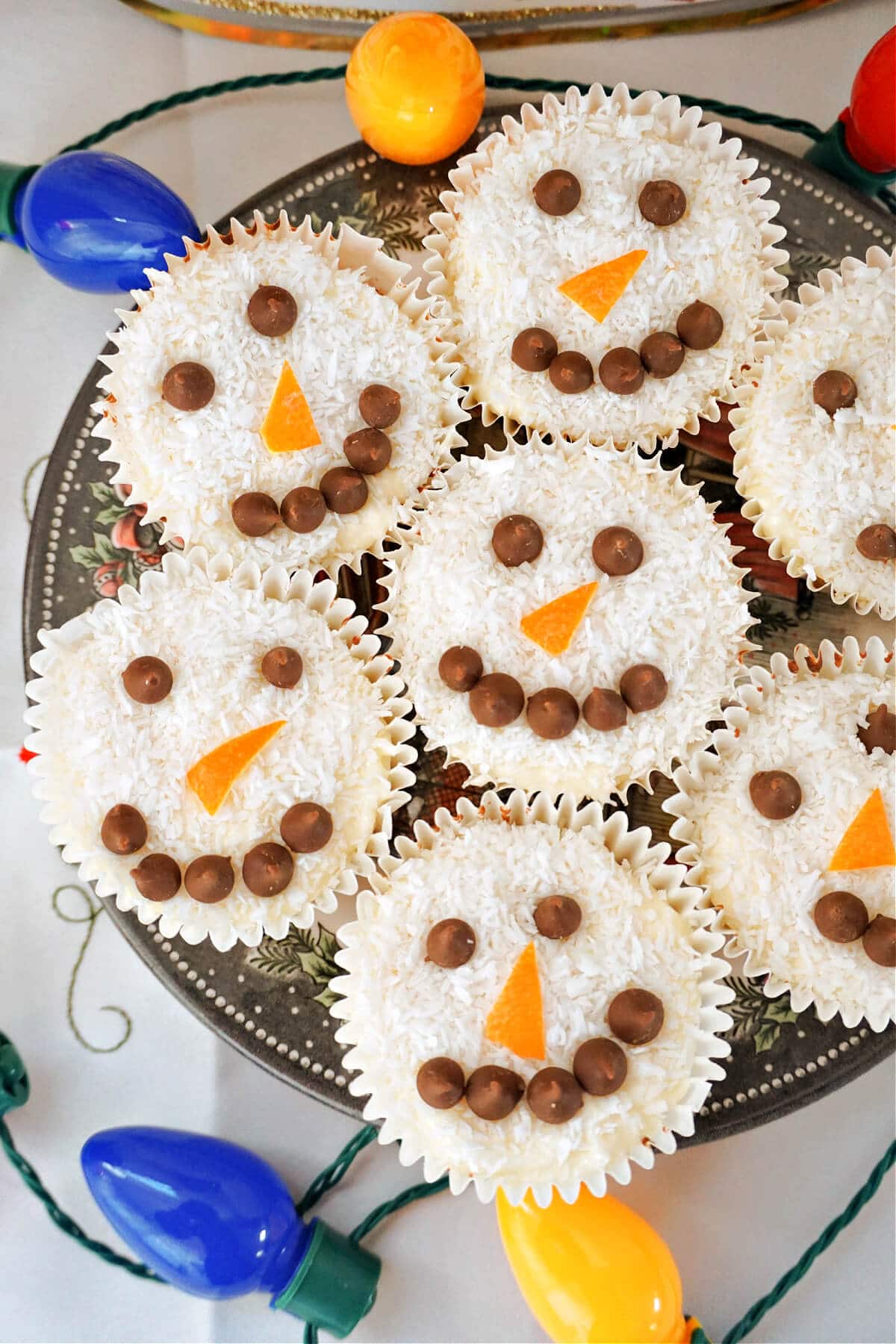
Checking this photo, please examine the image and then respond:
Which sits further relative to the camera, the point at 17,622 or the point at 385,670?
the point at 17,622

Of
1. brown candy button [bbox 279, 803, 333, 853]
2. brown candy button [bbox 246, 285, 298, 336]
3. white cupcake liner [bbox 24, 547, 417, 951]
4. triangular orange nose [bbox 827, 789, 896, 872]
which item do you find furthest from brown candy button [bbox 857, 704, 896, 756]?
brown candy button [bbox 246, 285, 298, 336]

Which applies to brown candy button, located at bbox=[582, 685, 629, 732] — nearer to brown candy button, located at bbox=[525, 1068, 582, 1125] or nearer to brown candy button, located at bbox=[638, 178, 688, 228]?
brown candy button, located at bbox=[525, 1068, 582, 1125]

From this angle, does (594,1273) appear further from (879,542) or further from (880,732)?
(879,542)

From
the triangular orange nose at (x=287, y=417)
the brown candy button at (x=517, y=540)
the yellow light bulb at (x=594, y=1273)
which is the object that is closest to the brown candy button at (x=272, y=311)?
the triangular orange nose at (x=287, y=417)

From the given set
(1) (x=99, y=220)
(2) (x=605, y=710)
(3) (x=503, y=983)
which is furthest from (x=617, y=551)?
(1) (x=99, y=220)

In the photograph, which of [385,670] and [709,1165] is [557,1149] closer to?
[709,1165]

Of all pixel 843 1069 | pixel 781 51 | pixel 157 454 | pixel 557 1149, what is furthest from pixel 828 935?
pixel 781 51
